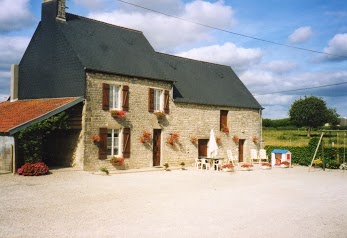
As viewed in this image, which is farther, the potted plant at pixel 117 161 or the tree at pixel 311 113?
the tree at pixel 311 113

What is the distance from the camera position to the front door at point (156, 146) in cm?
1886

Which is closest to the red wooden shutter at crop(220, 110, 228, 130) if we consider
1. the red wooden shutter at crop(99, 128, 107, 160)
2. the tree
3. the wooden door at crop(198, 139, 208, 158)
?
the wooden door at crop(198, 139, 208, 158)

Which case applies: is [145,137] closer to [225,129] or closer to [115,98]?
[115,98]

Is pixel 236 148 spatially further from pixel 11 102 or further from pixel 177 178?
pixel 11 102

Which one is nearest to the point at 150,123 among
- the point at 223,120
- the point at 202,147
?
the point at 202,147

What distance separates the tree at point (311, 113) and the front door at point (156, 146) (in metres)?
45.0

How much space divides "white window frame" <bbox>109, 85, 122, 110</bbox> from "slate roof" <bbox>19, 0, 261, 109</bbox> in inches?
30.5

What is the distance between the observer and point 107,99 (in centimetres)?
1645

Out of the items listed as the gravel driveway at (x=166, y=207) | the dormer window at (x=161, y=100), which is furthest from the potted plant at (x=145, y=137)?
the gravel driveway at (x=166, y=207)

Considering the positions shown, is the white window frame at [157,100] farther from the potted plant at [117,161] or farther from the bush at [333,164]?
the bush at [333,164]

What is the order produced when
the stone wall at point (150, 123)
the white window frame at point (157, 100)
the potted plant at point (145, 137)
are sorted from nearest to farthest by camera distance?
the stone wall at point (150, 123)
the potted plant at point (145, 137)
the white window frame at point (157, 100)

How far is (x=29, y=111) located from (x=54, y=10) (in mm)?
5291

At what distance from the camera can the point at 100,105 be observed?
53.5ft

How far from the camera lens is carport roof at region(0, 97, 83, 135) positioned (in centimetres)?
1407
